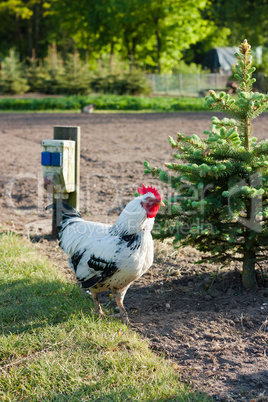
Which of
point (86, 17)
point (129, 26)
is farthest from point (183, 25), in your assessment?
point (86, 17)

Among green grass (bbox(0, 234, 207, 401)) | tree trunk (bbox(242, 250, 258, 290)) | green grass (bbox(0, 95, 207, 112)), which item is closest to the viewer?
green grass (bbox(0, 234, 207, 401))

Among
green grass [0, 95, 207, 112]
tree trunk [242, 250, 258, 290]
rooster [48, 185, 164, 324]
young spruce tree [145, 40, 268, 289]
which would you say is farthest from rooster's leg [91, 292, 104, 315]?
green grass [0, 95, 207, 112]

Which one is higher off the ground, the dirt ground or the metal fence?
the metal fence

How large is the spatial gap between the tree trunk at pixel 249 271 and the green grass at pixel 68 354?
1266mm

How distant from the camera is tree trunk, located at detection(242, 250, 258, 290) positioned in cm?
381

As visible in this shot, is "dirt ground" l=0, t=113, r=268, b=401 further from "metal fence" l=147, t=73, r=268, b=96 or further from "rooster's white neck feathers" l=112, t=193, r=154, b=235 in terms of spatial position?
"metal fence" l=147, t=73, r=268, b=96

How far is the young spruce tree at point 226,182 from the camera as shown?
3.38 meters

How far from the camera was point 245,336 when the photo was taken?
10.4 ft

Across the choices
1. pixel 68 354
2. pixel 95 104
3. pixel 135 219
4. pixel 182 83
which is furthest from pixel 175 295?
pixel 182 83

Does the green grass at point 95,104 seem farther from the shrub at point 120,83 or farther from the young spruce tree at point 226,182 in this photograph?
the young spruce tree at point 226,182

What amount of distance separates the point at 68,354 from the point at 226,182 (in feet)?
6.32

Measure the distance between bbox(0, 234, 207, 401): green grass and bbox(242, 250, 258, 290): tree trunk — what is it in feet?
4.15

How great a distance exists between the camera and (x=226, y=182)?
3648 mm

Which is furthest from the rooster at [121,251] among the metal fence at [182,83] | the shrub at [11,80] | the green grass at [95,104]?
the metal fence at [182,83]
